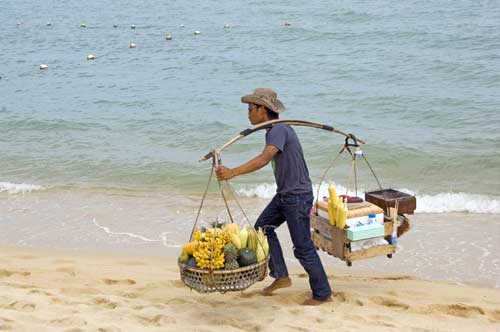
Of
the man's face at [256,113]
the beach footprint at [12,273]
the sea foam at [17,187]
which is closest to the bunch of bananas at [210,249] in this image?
the man's face at [256,113]

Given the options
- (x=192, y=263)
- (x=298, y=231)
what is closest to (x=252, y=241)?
(x=298, y=231)

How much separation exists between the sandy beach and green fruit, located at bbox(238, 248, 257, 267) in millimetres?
502

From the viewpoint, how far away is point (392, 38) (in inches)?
918

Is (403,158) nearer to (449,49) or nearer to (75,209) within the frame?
(75,209)

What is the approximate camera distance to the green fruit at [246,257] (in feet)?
15.7

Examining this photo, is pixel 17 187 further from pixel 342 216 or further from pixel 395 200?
pixel 395 200

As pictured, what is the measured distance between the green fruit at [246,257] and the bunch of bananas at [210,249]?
139 mm

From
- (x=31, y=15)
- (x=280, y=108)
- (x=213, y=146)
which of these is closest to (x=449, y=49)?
(x=213, y=146)

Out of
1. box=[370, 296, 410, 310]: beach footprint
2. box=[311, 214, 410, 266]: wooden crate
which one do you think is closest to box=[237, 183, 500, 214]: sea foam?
box=[311, 214, 410, 266]: wooden crate

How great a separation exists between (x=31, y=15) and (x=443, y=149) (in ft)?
108

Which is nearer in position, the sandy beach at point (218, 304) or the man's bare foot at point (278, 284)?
the sandy beach at point (218, 304)

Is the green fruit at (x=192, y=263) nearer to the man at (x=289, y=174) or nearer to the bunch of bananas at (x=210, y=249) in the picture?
the bunch of bananas at (x=210, y=249)

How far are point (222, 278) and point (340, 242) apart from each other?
1222mm

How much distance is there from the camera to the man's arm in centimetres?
477
